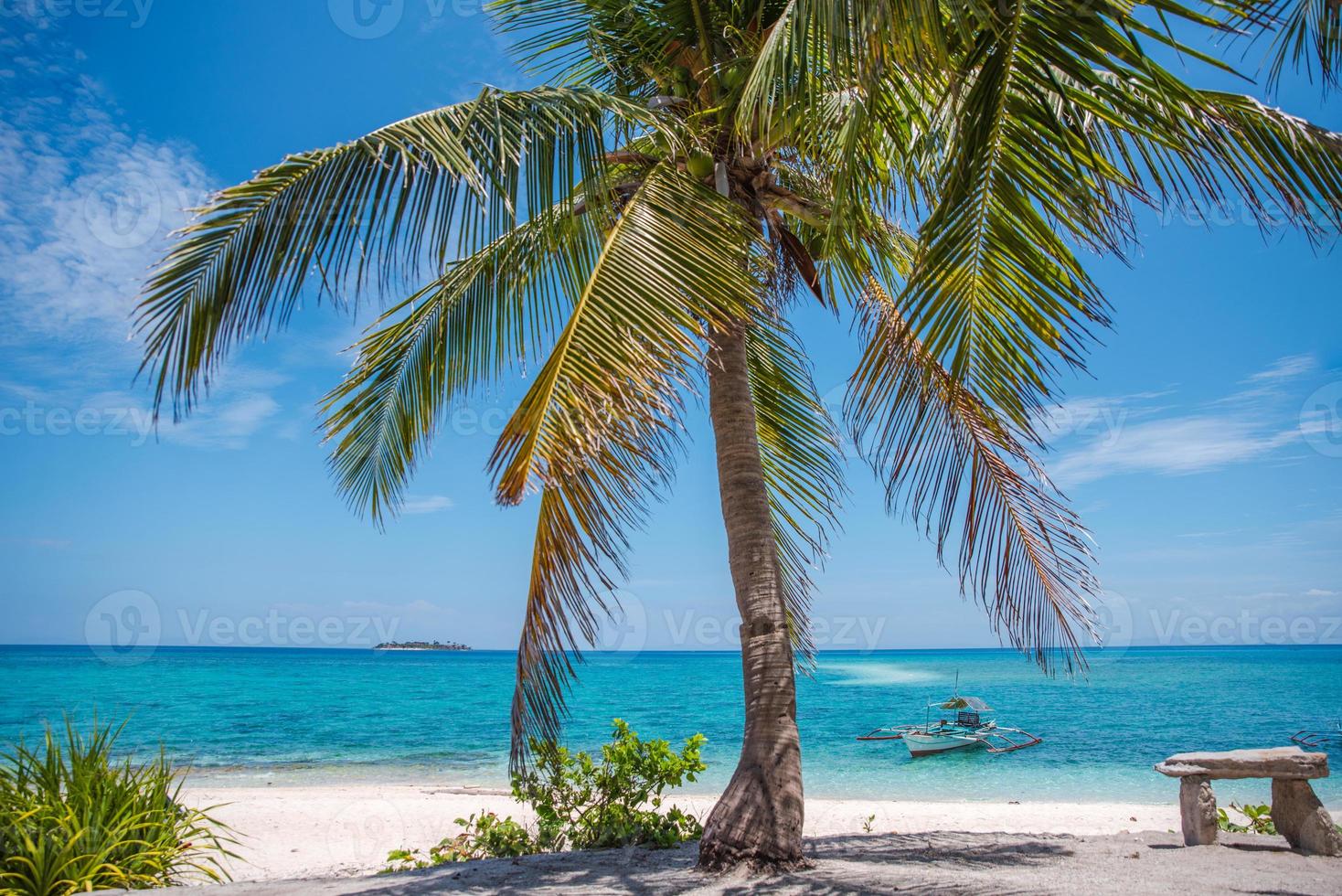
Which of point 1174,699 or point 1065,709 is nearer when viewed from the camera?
point 1065,709

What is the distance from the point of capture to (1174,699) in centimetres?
3597

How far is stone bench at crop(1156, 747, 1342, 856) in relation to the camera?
5258 mm

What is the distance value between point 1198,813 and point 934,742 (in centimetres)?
1424

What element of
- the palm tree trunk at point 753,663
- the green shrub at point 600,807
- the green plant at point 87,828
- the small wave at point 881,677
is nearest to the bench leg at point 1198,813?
the palm tree trunk at point 753,663

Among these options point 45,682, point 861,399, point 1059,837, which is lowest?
point 45,682

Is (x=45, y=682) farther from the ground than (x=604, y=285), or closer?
closer

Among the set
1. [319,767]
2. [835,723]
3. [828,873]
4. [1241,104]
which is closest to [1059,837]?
[828,873]

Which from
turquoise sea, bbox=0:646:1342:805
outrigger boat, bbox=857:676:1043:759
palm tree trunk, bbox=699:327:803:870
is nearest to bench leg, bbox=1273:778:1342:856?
palm tree trunk, bbox=699:327:803:870

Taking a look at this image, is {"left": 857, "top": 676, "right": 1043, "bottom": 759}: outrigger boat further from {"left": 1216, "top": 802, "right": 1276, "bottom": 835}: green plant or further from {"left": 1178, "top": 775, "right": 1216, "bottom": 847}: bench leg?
{"left": 1178, "top": 775, "right": 1216, "bottom": 847}: bench leg

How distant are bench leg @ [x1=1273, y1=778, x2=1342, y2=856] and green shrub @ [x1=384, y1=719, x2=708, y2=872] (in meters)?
4.09

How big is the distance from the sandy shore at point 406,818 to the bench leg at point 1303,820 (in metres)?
2.06

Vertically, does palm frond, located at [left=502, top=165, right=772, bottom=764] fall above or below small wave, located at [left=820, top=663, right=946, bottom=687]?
above

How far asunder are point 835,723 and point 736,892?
2719 cm

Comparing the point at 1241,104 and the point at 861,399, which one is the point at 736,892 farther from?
the point at 1241,104
